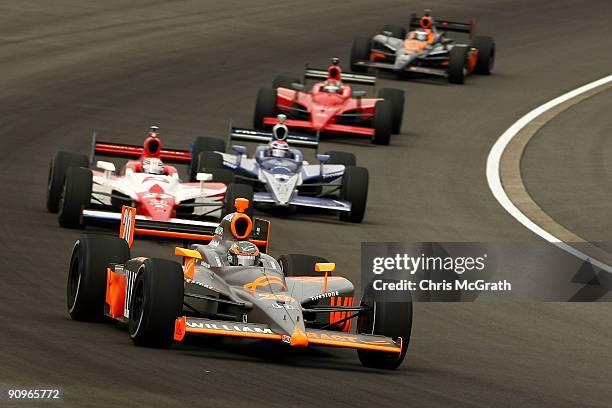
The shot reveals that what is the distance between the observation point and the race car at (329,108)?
108 ft

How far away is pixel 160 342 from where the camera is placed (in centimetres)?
1447

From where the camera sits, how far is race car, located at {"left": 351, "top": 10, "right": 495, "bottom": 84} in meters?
41.0

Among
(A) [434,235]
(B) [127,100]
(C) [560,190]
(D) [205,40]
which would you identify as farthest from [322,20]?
(A) [434,235]

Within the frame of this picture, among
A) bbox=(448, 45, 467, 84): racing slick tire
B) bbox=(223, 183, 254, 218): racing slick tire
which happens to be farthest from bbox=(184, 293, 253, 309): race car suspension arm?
bbox=(448, 45, 467, 84): racing slick tire

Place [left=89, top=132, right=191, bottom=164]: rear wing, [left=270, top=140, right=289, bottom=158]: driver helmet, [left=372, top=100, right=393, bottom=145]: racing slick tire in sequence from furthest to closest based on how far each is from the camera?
1. [left=372, top=100, right=393, bottom=145]: racing slick tire
2. [left=270, top=140, right=289, bottom=158]: driver helmet
3. [left=89, top=132, right=191, bottom=164]: rear wing

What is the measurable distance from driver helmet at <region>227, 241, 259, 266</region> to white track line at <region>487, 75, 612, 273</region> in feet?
15.0

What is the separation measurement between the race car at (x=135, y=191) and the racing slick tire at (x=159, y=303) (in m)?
7.15

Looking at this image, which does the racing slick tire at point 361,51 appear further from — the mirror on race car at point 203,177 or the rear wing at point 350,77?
the mirror on race car at point 203,177

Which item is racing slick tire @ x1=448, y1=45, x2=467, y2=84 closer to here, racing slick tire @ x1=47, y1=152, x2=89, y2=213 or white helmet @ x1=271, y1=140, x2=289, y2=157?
white helmet @ x1=271, y1=140, x2=289, y2=157

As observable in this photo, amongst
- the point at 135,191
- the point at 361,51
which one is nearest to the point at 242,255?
the point at 135,191

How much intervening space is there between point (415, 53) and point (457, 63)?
1.15 meters

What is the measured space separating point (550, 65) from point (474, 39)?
3.44m

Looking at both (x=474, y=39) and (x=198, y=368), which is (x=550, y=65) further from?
(x=198, y=368)

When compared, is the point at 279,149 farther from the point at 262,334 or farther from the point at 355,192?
the point at 262,334
